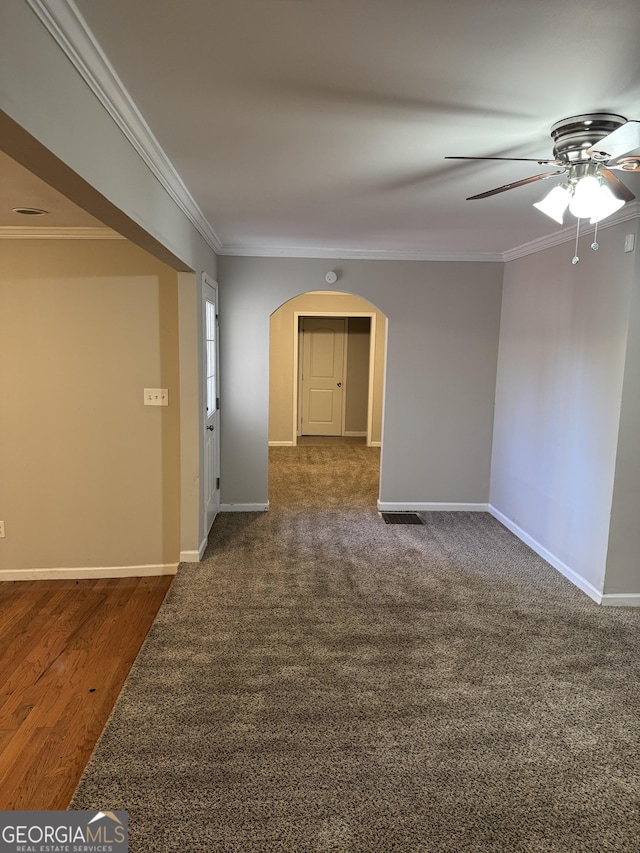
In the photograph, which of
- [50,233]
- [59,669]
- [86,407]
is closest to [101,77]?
[50,233]

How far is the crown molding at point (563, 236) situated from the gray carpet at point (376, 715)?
233 centimetres

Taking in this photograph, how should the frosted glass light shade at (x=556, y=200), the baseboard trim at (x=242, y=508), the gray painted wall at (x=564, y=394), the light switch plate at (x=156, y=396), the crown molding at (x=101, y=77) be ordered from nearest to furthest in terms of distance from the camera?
the crown molding at (x=101, y=77), the frosted glass light shade at (x=556, y=200), the gray painted wall at (x=564, y=394), the light switch plate at (x=156, y=396), the baseboard trim at (x=242, y=508)

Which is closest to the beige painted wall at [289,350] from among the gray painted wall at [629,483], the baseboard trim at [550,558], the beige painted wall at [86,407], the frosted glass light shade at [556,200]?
the baseboard trim at [550,558]

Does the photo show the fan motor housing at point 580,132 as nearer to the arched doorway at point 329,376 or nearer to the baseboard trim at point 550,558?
the baseboard trim at point 550,558

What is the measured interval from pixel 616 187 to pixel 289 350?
6.11m

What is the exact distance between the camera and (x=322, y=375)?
29.4 feet

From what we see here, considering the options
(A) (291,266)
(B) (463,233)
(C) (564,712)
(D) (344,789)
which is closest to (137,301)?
(A) (291,266)

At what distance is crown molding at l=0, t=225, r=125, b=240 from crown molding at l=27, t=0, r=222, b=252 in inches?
43.6

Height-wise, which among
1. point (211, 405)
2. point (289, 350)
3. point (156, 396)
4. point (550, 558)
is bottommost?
point (550, 558)

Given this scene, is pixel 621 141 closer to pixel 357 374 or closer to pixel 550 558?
pixel 550 558

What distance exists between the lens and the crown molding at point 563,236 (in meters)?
3.07

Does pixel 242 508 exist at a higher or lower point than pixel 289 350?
lower

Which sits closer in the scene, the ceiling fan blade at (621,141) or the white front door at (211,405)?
the ceiling fan blade at (621,141)

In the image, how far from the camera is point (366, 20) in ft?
4.58
